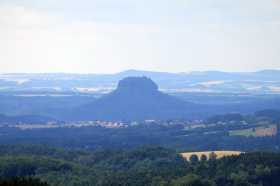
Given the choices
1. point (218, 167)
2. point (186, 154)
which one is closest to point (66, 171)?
point (218, 167)

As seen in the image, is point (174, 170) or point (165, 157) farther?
point (165, 157)

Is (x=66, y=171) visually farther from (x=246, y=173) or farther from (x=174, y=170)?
(x=246, y=173)

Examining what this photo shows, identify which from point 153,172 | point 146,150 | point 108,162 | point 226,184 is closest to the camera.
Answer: point 226,184

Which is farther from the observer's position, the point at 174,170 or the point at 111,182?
the point at 174,170

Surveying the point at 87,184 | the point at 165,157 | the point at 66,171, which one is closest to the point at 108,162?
the point at 165,157

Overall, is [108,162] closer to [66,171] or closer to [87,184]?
[66,171]

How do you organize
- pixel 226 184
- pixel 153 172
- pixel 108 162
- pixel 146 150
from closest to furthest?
pixel 226 184 < pixel 153 172 < pixel 108 162 < pixel 146 150
